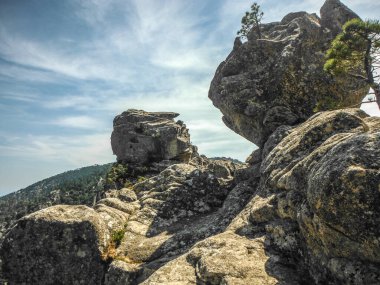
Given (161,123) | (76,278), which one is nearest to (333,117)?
(76,278)

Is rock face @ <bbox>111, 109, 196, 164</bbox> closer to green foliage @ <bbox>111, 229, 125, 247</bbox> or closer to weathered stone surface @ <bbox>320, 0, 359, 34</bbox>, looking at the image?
weathered stone surface @ <bbox>320, 0, 359, 34</bbox>

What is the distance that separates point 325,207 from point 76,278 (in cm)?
1386

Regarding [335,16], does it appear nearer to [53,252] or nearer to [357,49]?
[357,49]

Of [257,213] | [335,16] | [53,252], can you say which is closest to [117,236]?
[53,252]

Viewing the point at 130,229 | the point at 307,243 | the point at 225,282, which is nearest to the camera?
the point at 225,282

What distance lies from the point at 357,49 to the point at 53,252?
81.5ft

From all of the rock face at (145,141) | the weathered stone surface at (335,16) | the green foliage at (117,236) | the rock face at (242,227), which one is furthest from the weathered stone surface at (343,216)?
the rock face at (145,141)

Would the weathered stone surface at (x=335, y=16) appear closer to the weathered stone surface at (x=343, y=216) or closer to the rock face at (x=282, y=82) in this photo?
the rock face at (x=282, y=82)

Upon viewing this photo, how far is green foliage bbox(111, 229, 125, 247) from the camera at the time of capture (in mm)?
17609

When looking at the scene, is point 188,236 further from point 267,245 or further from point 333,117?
point 333,117

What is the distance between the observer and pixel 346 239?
854cm

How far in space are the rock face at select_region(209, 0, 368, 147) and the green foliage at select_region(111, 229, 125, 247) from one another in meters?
17.5

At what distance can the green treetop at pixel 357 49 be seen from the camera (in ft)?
68.6

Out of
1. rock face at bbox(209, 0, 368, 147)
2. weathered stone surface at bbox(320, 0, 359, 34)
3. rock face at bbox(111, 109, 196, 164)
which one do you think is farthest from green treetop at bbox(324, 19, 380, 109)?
rock face at bbox(111, 109, 196, 164)
